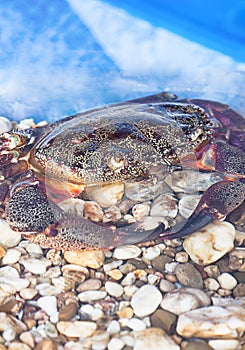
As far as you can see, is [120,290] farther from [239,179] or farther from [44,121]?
[44,121]

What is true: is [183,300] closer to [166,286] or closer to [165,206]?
[166,286]

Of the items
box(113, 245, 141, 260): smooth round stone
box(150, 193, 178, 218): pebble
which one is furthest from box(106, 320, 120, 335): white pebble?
box(150, 193, 178, 218): pebble

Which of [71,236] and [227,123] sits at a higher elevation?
[227,123]

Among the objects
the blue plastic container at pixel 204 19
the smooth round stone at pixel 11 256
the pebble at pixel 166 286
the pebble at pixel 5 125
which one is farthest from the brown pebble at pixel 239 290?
the blue plastic container at pixel 204 19

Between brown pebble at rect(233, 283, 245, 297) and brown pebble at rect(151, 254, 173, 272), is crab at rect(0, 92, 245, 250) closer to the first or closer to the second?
brown pebble at rect(151, 254, 173, 272)

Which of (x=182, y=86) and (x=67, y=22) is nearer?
(x=182, y=86)

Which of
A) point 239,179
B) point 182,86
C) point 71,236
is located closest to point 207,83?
point 182,86

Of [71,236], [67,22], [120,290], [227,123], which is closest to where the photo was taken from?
[120,290]

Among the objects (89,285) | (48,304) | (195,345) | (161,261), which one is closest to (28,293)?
(48,304)
